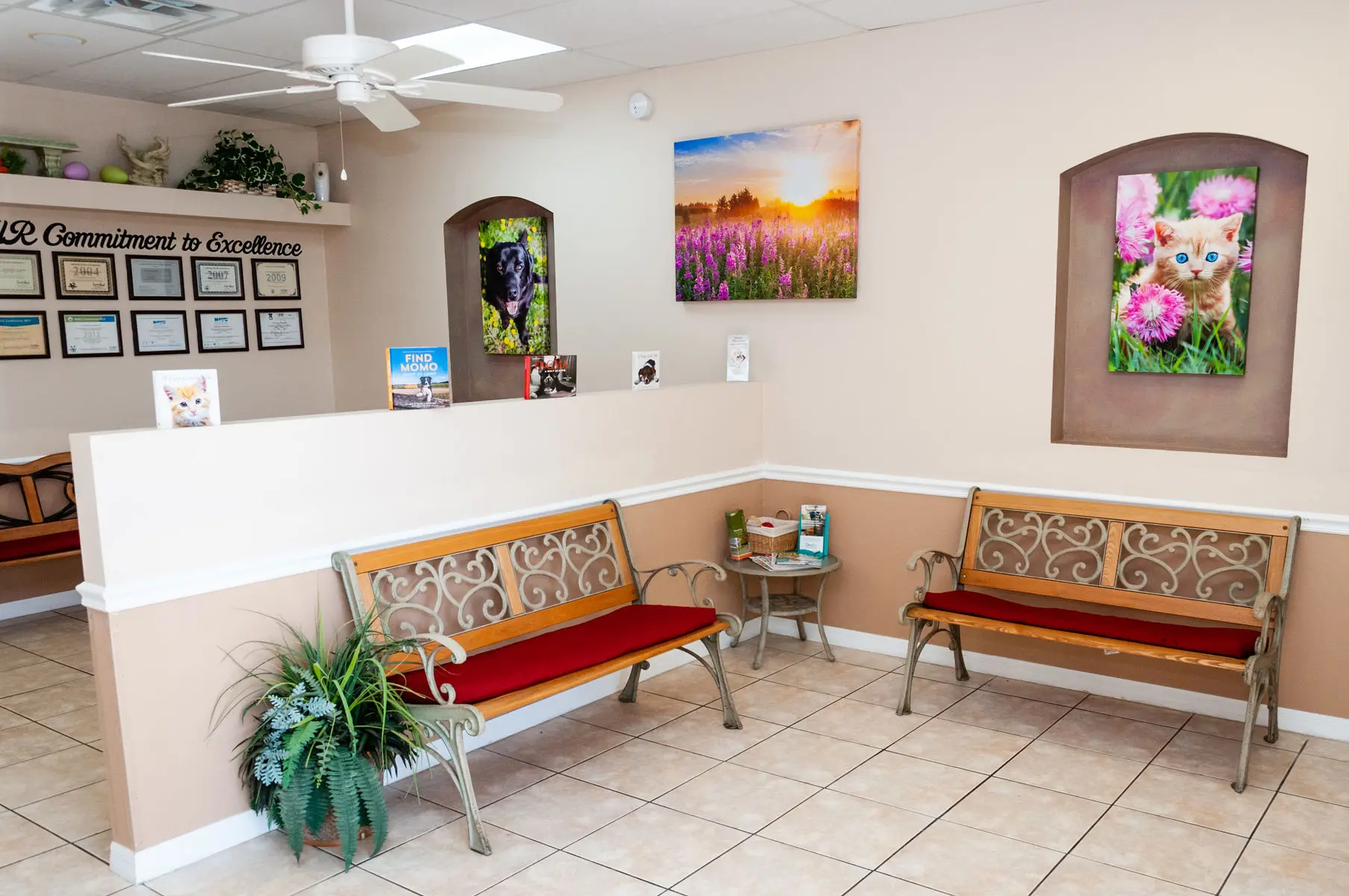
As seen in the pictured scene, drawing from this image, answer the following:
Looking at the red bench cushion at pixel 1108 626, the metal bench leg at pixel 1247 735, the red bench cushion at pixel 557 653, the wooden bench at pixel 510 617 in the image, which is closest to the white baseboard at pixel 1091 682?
the red bench cushion at pixel 1108 626

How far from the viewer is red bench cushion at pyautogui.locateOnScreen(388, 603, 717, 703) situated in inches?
125

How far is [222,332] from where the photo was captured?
6.26m

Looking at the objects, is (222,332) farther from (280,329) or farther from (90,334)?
(90,334)

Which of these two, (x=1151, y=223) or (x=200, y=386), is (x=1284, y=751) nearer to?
(x=1151, y=223)

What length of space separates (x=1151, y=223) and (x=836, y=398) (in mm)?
1524

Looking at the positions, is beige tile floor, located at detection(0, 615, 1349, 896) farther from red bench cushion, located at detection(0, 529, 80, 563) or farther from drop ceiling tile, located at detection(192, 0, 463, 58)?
drop ceiling tile, located at detection(192, 0, 463, 58)

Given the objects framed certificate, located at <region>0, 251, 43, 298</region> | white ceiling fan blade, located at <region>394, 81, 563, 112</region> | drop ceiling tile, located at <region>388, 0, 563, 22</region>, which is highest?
drop ceiling tile, located at <region>388, 0, 563, 22</region>

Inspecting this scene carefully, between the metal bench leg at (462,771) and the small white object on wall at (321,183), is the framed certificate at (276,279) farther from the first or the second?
the metal bench leg at (462,771)

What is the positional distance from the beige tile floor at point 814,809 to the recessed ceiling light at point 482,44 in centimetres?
298

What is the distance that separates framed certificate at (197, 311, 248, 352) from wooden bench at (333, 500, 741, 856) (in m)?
3.32

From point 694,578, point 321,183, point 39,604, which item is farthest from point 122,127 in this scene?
point 694,578

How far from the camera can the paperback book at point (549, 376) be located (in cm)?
405

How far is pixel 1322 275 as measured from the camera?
3.69 m

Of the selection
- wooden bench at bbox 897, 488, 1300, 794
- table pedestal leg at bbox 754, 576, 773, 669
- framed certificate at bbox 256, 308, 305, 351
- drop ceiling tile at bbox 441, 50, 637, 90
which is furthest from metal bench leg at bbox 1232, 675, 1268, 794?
framed certificate at bbox 256, 308, 305, 351
